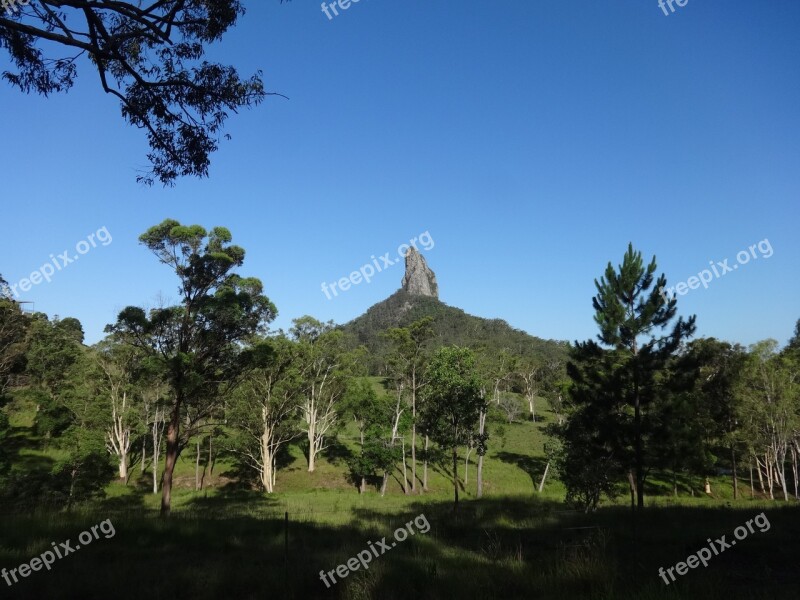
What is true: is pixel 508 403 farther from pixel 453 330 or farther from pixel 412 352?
pixel 453 330

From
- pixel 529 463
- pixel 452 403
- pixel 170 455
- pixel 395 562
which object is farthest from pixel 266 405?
pixel 395 562

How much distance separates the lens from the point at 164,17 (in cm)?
704

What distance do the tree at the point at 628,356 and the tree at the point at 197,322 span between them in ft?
53.8

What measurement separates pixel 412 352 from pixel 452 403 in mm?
15289

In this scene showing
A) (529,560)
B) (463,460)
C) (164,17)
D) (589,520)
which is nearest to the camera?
(164,17)

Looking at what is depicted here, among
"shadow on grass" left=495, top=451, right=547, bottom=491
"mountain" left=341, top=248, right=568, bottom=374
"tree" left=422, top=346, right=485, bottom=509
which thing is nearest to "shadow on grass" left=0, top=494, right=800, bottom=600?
"tree" left=422, top=346, right=485, bottom=509

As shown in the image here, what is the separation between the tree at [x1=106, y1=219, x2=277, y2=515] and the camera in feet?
68.4

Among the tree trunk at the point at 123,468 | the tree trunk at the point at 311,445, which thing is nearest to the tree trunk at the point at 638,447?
the tree trunk at the point at 311,445

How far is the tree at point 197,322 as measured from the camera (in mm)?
20859

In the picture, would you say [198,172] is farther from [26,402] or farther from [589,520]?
[26,402]

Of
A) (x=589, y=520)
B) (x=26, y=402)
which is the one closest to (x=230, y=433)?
(x=26, y=402)

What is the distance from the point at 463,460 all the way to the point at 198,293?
132 feet

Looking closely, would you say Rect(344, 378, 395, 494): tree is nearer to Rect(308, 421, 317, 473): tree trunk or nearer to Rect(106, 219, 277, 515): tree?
Rect(308, 421, 317, 473): tree trunk

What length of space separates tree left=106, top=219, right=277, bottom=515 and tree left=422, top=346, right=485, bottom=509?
10956 mm
